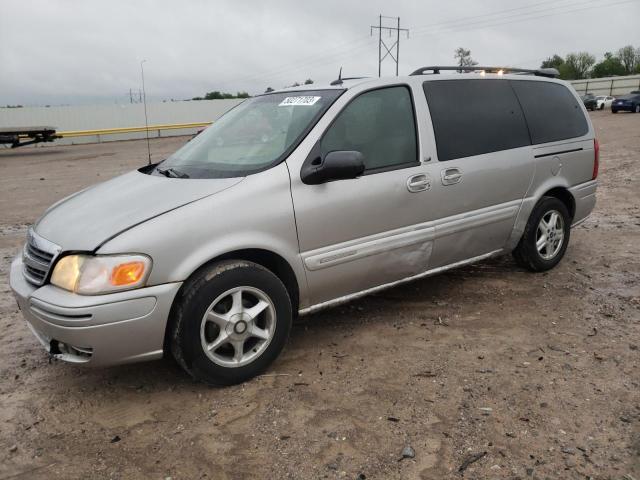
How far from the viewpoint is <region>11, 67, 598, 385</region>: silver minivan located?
2.88 metres

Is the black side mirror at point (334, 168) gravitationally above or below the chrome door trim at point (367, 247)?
above

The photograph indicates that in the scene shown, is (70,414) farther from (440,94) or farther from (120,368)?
(440,94)

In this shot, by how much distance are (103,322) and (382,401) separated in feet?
5.03

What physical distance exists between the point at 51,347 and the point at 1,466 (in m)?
0.63

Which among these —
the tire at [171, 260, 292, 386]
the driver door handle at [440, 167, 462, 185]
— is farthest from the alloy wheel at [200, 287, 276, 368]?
the driver door handle at [440, 167, 462, 185]

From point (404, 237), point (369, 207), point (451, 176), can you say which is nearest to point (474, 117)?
point (451, 176)

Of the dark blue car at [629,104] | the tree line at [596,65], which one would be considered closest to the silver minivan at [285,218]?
the dark blue car at [629,104]

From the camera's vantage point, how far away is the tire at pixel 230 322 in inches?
117

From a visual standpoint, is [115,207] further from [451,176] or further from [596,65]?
[596,65]

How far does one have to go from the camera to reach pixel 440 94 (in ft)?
13.7

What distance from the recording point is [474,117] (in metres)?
4.31

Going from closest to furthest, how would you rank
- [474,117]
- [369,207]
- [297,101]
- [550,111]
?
[369,207] < [297,101] < [474,117] < [550,111]

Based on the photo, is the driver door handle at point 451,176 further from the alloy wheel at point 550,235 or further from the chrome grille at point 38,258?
the chrome grille at point 38,258

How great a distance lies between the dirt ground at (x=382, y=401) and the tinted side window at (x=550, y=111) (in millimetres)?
1379
